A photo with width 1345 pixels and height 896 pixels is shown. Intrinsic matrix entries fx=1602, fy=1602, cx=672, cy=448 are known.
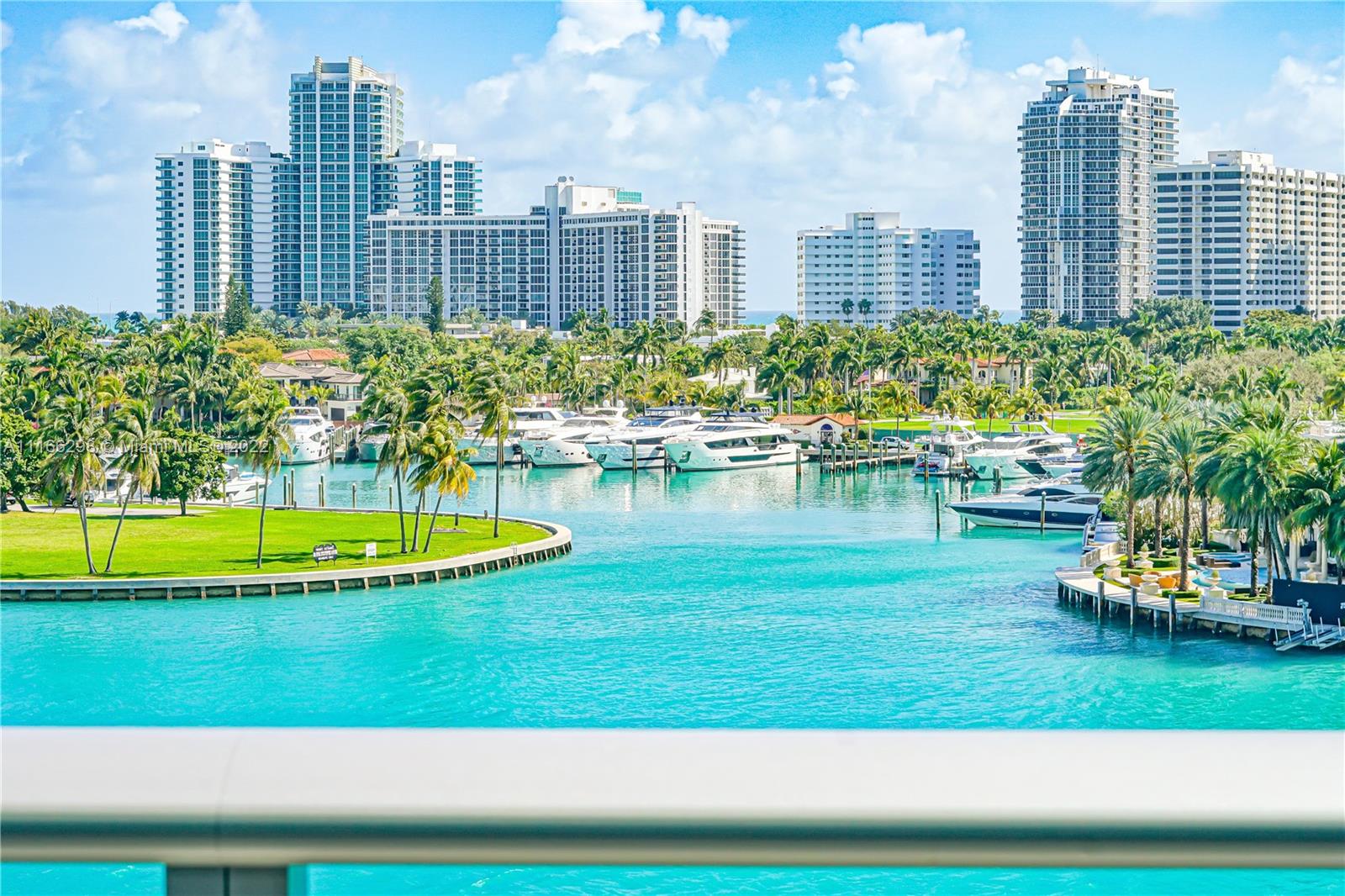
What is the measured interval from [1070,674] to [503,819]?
3539 centimetres

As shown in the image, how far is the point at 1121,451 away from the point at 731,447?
40.5m

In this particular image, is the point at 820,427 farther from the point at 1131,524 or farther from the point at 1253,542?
the point at 1253,542

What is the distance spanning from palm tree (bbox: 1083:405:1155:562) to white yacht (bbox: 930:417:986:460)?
3329 cm

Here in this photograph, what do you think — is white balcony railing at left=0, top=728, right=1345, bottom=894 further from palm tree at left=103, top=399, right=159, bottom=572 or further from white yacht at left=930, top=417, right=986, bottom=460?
white yacht at left=930, top=417, right=986, bottom=460

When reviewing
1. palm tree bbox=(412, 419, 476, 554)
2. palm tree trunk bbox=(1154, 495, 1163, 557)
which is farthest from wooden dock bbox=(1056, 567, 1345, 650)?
palm tree bbox=(412, 419, 476, 554)

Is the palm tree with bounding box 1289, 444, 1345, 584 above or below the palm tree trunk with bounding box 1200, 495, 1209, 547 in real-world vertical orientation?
above

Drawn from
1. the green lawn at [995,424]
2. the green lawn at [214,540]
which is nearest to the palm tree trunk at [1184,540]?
the green lawn at [214,540]

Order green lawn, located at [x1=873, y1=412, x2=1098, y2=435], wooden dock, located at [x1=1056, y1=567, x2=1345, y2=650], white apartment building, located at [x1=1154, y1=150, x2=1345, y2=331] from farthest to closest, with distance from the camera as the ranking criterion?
white apartment building, located at [x1=1154, y1=150, x2=1345, y2=331] → green lawn, located at [x1=873, y1=412, x2=1098, y2=435] → wooden dock, located at [x1=1056, y1=567, x2=1345, y2=650]

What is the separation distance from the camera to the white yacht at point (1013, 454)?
262 ft

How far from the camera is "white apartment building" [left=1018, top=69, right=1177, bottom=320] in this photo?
190 meters

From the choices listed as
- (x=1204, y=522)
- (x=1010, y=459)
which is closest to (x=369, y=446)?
(x=1010, y=459)

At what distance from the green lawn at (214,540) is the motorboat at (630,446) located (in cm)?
2522

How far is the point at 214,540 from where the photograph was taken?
54188 mm

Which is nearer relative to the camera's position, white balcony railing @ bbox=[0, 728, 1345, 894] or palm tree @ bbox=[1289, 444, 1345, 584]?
white balcony railing @ bbox=[0, 728, 1345, 894]
